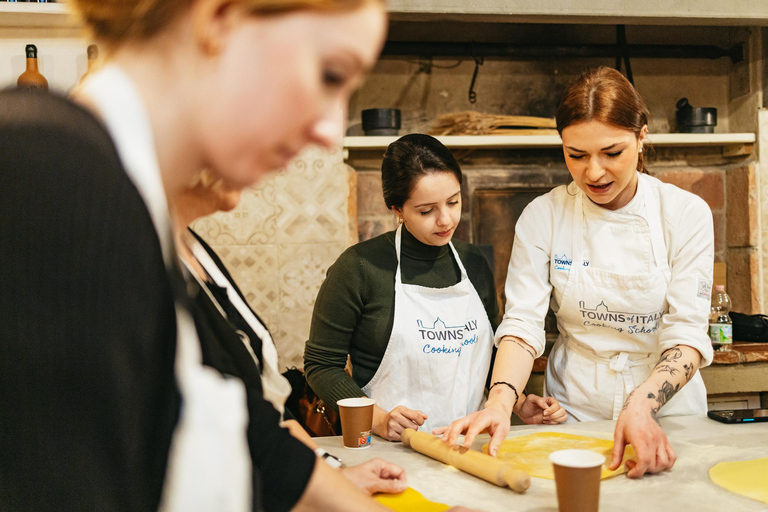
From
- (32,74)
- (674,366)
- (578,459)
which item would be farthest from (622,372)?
(32,74)

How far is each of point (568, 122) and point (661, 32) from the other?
1.88 meters

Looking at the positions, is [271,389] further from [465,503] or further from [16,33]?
[16,33]

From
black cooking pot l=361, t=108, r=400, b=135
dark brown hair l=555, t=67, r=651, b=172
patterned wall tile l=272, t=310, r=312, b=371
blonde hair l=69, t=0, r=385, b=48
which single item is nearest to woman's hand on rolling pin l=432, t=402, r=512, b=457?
dark brown hair l=555, t=67, r=651, b=172

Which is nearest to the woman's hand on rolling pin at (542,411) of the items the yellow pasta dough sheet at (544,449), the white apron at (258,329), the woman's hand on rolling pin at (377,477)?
the yellow pasta dough sheet at (544,449)

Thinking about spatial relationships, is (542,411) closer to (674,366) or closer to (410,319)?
(674,366)

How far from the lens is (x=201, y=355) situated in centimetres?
56

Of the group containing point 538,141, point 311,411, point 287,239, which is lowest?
point 311,411

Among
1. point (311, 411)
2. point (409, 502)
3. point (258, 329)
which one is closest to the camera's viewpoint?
point (258, 329)

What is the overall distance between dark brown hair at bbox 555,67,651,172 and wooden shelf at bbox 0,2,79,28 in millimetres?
1805

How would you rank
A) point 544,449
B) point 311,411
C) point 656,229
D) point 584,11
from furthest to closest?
point 584,11
point 311,411
point 656,229
point 544,449

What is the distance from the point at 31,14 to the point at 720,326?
2995 mm

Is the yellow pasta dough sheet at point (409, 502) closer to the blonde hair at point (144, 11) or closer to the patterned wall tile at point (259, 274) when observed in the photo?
the blonde hair at point (144, 11)

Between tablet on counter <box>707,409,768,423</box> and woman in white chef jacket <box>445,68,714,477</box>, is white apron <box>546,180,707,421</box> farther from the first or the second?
tablet on counter <box>707,409,768,423</box>

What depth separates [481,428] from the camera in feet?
4.07
